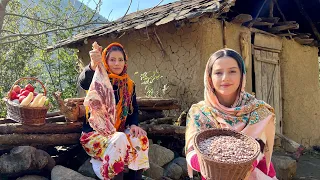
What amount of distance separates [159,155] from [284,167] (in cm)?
193

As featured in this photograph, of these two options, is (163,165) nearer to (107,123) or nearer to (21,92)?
(107,123)

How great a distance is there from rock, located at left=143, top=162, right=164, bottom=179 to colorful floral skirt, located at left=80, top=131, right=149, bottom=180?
823 millimetres

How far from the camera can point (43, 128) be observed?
3684 mm

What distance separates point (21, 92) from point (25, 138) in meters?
0.55

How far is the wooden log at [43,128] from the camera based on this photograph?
3504mm

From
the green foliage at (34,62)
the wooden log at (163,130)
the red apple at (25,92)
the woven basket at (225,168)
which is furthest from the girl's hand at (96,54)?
the green foliage at (34,62)

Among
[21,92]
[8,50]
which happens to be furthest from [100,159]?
[8,50]

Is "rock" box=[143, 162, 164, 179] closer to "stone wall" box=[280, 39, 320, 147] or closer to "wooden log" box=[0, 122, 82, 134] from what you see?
"wooden log" box=[0, 122, 82, 134]

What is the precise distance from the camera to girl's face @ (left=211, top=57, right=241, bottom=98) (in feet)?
6.89

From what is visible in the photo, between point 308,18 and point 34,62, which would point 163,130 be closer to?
point 308,18

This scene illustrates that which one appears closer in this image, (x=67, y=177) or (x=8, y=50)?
(x=67, y=177)

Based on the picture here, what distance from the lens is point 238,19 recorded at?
6.06 meters

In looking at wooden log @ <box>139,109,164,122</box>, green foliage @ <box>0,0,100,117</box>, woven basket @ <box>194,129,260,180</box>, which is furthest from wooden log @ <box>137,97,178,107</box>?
green foliage @ <box>0,0,100,117</box>

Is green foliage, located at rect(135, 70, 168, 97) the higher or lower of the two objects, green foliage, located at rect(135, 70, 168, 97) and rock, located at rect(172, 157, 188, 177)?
the higher
